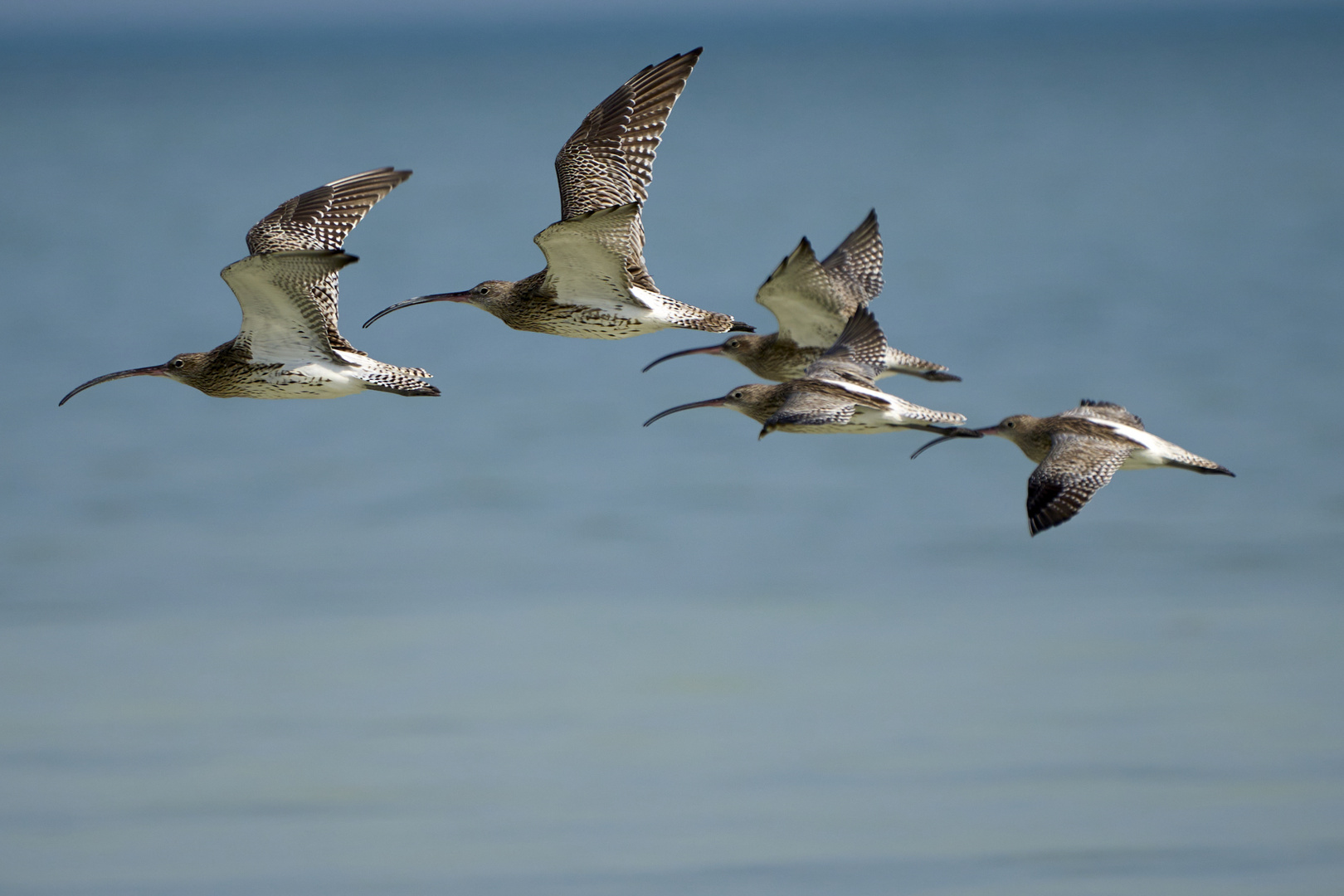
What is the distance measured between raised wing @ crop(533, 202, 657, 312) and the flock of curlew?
12 millimetres

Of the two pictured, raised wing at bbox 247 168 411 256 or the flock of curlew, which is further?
raised wing at bbox 247 168 411 256

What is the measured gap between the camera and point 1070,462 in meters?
14.0

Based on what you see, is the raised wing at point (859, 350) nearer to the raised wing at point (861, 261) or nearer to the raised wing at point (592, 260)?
the raised wing at point (592, 260)

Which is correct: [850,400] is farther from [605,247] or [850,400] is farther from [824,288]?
[824,288]

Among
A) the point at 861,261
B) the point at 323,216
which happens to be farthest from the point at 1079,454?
the point at 323,216

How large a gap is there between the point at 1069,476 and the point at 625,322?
315 cm

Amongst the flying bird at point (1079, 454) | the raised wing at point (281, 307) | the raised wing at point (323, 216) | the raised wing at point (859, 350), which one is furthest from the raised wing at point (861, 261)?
the raised wing at point (281, 307)

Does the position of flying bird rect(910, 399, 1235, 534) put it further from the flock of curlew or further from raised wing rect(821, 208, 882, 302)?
raised wing rect(821, 208, 882, 302)

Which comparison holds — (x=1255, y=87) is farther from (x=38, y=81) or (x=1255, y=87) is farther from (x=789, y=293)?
(x=789, y=293)

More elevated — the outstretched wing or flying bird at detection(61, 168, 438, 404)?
the outstretched wing

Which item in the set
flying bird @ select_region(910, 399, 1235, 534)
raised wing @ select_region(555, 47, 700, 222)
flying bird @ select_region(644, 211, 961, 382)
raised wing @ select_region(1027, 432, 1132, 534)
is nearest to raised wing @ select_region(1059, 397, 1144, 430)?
flying bird @ select_region(910, 399, 1235, 534)

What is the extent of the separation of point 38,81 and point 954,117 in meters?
65.6

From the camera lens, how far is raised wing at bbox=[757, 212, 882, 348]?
1648 cm

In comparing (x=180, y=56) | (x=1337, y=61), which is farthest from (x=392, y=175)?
(x=180, y=56)
